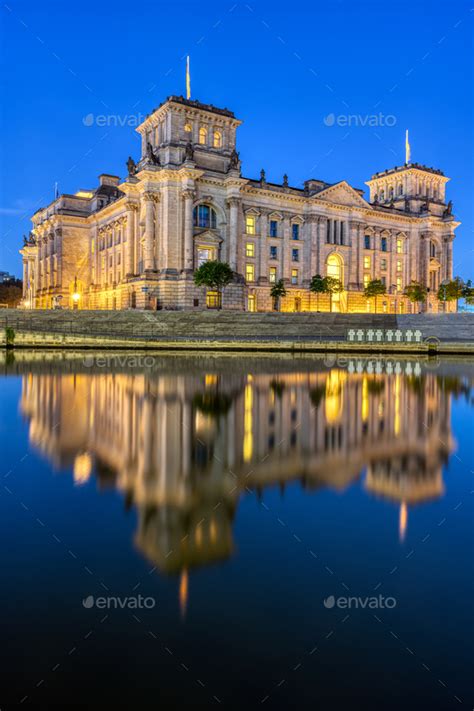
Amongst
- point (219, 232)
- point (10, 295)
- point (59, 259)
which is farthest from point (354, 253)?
point (10, 295)

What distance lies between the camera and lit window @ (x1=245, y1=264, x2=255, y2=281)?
228ft

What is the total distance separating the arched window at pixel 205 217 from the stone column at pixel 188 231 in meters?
2.55

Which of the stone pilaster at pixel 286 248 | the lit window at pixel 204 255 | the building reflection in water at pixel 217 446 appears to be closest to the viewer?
the building reflection in water at pixel 217 446

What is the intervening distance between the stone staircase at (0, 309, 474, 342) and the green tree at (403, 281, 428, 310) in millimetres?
20686

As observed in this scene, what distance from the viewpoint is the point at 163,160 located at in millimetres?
61625

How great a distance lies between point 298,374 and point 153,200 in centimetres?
4399

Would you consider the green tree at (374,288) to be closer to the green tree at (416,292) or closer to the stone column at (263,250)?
the green tree at (416,292)

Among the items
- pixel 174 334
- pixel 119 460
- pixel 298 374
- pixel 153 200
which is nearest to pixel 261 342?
pixel 174 334

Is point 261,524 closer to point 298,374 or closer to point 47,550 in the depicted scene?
point 47,550

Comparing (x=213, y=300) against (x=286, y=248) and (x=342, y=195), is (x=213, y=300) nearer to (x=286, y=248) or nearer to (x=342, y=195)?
(x=286, y=248)

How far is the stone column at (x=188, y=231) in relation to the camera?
60875mm

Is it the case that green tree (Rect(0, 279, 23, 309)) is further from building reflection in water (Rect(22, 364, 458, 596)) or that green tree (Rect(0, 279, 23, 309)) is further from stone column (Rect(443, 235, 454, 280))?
building reflection in water (Rect(22, 364, 458, 596))

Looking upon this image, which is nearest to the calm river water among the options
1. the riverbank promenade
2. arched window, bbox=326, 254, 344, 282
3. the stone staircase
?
the riverbank promenade

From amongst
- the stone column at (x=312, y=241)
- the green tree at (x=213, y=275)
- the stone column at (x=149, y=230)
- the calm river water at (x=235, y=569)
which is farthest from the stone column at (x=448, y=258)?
→ the calm river water at (x=235, y=569)
